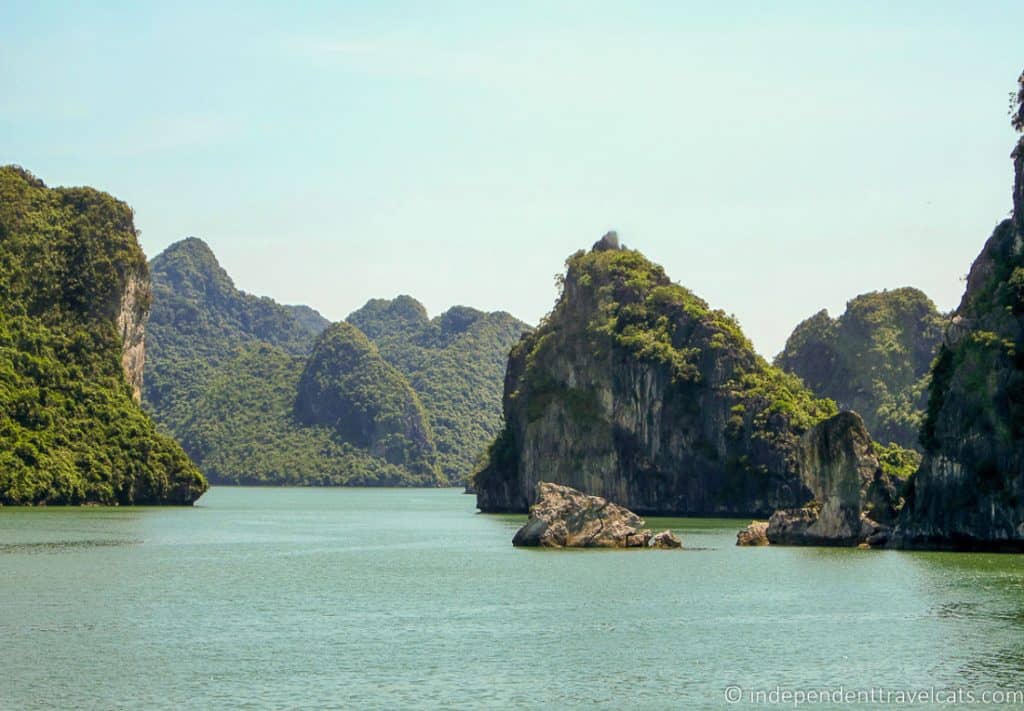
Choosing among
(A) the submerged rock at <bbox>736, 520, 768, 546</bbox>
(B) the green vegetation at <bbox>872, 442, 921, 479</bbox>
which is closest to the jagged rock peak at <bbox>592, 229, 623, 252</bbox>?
(B) the green vegetation at <bbox>872, 442, 921, 479</bbox>

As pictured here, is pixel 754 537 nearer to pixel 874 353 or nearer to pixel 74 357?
pixel 74 357

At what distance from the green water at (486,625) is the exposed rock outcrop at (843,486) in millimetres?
2799

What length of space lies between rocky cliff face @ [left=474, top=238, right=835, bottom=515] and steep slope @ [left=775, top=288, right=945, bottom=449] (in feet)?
205

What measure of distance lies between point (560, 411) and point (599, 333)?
7754 mm

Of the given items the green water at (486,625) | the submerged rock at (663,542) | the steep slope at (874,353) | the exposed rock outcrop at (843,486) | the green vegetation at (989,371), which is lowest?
the green water at (486,625)

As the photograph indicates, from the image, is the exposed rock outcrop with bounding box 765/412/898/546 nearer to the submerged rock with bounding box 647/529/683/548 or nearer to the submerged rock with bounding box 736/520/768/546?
the submerged rock with bounding box 736/520/768/546

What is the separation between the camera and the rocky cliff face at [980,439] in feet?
200

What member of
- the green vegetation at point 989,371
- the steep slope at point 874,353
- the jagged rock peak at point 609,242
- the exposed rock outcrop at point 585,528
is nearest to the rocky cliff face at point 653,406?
the jagged rock peak at point 609,242

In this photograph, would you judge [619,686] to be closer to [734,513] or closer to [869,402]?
[734,513]

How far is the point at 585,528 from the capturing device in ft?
230

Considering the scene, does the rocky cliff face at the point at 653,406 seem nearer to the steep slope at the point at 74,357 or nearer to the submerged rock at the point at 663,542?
the steep slope at the point at 74,357

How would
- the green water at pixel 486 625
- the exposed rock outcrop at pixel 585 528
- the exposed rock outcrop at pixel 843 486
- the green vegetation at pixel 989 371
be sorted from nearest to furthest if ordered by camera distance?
1. the green water at pixel 486 625
2. the green vegetation at pixel 989 371
3. the exposed rock outcrop at pixel 843 486
4. the exposed rock outcrop at pixel 585 528

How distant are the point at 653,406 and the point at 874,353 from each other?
2794 inches

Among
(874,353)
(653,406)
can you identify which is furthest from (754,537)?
(874,353)
